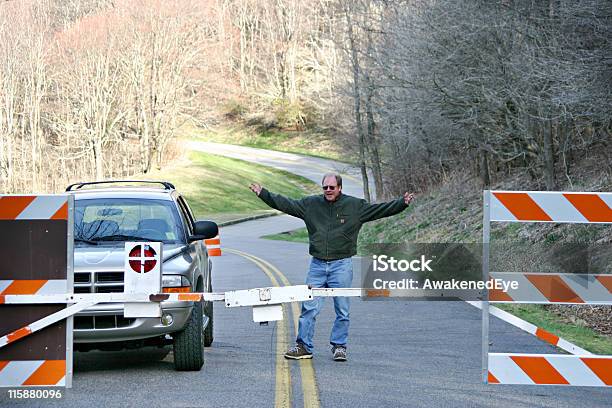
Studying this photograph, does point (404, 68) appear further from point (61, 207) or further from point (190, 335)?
point (61, 207)

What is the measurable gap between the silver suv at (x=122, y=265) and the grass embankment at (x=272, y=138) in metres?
72.5

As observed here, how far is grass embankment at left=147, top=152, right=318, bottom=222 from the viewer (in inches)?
2354

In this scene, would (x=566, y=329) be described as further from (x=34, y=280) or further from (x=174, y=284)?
(x=34, y=280)

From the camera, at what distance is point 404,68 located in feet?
85.6

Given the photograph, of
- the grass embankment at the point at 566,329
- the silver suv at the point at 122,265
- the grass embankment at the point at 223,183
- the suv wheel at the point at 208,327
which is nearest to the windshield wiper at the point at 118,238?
the silver suv at the point at 122,265

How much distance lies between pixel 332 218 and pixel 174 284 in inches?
78.3

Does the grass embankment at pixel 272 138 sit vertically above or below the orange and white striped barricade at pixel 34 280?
above

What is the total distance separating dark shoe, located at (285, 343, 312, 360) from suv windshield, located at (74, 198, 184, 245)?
168 centimetres

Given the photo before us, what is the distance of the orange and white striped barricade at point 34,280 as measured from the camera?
286 inches

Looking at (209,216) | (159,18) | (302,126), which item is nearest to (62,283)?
(209,216)

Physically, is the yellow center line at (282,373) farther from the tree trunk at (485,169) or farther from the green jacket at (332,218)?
the tree trunk at (485,169)

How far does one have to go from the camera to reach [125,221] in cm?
1081

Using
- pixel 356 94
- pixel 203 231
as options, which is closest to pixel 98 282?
pixel 203 231

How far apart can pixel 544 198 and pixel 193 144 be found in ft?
256
